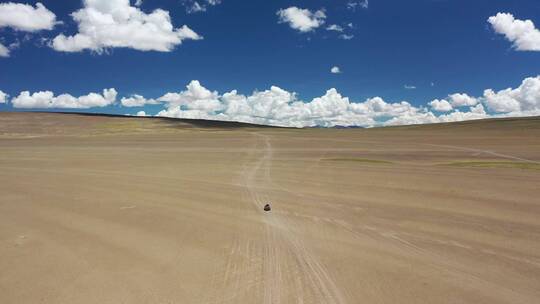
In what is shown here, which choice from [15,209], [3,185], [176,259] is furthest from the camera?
[3,185]

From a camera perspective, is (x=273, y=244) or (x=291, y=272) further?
(x=273, y=244)

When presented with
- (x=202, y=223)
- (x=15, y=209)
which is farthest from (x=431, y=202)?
(x=15, y=209)

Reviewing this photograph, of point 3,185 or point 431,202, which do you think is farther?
point 3,185

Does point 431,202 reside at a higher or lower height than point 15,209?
higher

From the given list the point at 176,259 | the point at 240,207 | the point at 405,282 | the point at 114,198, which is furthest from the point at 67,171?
the point at 405,282

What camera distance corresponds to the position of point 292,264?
6.60 m

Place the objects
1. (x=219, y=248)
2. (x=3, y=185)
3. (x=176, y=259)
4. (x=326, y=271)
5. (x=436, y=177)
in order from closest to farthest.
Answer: (x=326, y=271), (x=176, y=259), (x=219, y=248), (x=3, y=185), (x=436, y=177)

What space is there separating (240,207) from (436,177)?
35.9 ft

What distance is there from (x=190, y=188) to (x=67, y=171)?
10894 mm

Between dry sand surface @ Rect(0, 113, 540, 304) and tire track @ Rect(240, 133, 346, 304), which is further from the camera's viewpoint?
dry sand surface @ Rect(0, 113, 540, 304)

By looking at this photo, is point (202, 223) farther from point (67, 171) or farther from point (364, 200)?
point (67, 171)

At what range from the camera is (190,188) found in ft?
48.3

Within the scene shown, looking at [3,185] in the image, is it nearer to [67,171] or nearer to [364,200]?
[67,171]

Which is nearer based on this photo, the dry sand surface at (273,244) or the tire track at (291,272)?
the tire track at (291,272)
